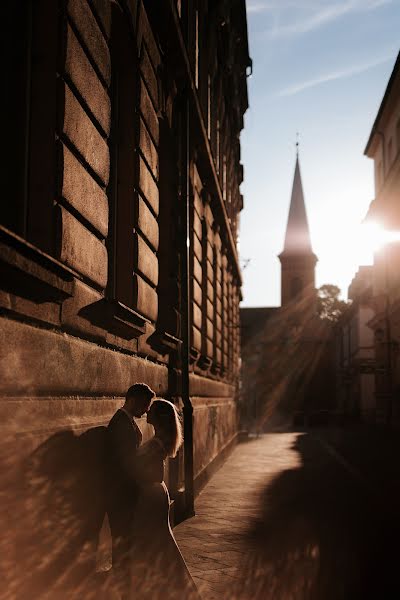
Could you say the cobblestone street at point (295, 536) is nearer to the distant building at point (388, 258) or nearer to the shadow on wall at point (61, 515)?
the shadow on wall at point (61, 515)

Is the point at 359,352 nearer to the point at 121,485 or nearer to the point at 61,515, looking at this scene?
the point at 121,485

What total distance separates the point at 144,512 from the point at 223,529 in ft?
11.8

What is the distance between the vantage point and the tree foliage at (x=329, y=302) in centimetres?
6912

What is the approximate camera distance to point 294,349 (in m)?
69.6

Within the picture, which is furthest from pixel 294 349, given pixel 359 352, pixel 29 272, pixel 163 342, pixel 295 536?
pixel 29 272

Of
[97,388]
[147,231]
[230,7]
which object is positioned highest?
[230,7]

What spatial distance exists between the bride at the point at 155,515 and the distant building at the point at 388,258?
26.2 m

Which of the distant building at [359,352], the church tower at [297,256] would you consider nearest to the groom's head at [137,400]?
the distant building at [359,352]

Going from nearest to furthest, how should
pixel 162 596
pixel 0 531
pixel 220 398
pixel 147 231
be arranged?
1. pixel 0 531
2. pixel 162 596
3. pixel 147 231
4. pixel 220 398

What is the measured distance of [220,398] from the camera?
Answer: 59.5 feet

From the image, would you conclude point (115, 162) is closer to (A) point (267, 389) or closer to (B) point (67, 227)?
(B) point (67, 227)

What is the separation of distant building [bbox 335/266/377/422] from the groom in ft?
101

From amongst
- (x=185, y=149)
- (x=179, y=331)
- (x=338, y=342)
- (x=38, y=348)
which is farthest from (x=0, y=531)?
(x=338, y=342)

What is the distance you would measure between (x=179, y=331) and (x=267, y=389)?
55796mm
